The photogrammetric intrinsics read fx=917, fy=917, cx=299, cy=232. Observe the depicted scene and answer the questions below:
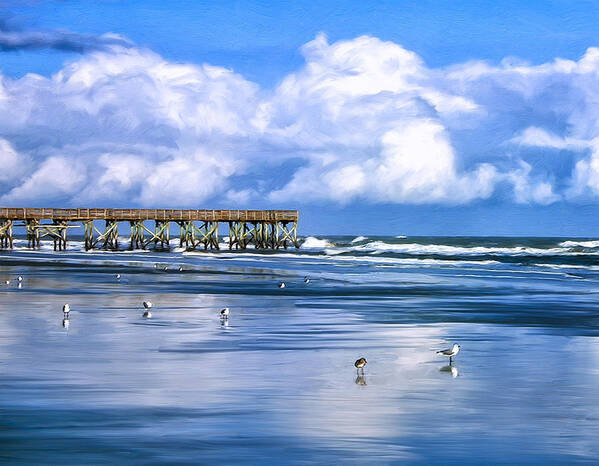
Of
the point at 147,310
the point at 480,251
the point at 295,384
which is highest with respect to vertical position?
the point at 480,251

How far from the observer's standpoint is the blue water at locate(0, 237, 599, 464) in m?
7.68

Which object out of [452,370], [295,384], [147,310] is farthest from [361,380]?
[147,310]

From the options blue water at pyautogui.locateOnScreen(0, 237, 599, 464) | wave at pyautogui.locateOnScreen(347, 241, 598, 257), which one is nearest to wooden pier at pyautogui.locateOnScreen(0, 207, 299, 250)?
wave at pyautogui.locateOnScreen(347, 241, 598, 257)

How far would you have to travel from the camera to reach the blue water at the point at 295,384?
7680mm

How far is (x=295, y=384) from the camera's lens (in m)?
10.4

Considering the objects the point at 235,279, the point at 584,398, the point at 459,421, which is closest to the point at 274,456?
the point at 459,421

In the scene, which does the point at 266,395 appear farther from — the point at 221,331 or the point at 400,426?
the point at 221,331

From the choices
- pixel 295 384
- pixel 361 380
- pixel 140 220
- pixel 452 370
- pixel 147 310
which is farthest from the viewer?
pixel 140 220

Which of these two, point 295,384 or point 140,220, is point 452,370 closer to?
point 295,384

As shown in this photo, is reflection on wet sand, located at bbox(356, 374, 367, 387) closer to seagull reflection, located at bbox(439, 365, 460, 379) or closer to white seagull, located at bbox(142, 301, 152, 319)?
seagull reflection, located at bbox(439, 365, 460, 379)

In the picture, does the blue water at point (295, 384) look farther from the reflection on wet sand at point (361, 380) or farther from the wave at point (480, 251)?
the wave at point (480, 251)

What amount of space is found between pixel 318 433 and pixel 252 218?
2364 inches

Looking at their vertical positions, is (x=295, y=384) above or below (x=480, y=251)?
below

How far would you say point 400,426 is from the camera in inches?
331
